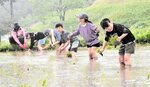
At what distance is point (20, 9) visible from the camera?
10344 centimetres

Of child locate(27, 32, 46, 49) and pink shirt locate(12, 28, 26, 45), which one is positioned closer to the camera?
child locate(27, 32, 46, 49)

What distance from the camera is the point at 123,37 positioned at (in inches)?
478

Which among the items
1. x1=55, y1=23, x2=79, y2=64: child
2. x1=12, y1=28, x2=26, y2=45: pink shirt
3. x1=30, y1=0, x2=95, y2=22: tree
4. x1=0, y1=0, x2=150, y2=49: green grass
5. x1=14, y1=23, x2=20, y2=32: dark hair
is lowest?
x1=55, y1=23, x2=79, y2=64: child

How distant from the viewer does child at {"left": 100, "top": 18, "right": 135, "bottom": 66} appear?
12023 millimetres

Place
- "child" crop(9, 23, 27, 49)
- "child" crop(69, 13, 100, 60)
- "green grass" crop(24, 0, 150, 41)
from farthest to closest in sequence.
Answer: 1. "green grass" crop(24, 0, 150, 41)
2. "child" crop(9, 23, 27, 49)
3. "child" crop(69, 13, 100, 60)

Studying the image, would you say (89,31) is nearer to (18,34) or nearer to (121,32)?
(121,32)

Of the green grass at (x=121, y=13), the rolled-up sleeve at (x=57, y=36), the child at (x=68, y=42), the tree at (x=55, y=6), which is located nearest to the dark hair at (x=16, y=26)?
the rolled-up sleeve at (x=57, y=36)

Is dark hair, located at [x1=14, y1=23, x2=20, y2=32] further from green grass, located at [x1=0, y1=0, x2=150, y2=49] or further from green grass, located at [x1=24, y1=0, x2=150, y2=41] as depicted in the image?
green grass, located at [x1=24, y1=0, x2=150, y2=41]

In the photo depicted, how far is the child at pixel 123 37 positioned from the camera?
12023mm

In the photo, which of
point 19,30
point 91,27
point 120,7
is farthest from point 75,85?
point 120,7

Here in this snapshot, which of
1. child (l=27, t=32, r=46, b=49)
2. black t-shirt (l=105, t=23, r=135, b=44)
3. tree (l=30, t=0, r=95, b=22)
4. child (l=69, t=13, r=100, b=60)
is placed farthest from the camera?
tree (l=30, t=0, r=95, b=22)

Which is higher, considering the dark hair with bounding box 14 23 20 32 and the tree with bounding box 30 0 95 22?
the tree with bounding box 30 0 95 22

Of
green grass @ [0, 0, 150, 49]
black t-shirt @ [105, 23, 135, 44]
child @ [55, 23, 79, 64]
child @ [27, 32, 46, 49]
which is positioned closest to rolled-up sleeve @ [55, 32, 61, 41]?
child @ [55, 23, 79, 64]

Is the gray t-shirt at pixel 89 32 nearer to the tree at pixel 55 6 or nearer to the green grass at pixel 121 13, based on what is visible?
the green grass at pixel 121 13
